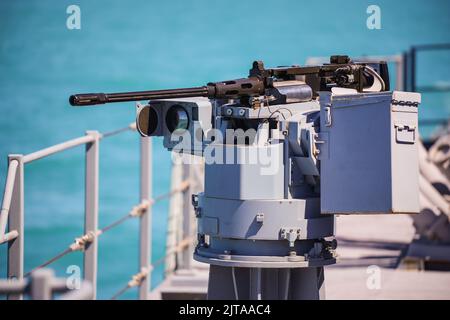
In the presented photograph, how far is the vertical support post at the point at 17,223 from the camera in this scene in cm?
389

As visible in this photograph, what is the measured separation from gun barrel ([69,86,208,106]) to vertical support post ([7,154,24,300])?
445 millimetres

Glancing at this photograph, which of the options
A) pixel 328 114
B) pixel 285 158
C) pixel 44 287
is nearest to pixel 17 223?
pixel 285 158

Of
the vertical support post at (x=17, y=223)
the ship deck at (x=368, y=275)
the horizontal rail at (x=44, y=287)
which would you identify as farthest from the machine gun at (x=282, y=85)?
the ship deck at (x=368, y=275)

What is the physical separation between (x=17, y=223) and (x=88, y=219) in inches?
36.3

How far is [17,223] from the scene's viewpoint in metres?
3.92

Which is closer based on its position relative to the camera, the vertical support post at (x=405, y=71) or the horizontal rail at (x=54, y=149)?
the horizontal rail at (x=54, y=149)

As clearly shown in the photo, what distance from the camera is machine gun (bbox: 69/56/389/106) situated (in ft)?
11.9

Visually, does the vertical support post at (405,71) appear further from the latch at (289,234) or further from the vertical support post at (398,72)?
the latch at (289,234)

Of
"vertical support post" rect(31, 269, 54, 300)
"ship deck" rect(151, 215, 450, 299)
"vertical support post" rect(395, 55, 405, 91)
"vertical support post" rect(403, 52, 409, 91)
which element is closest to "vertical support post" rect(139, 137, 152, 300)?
"ship deck" rect(151, 215, 450, 299)

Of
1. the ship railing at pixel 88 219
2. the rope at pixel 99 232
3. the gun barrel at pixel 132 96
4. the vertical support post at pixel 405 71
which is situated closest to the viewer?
the gun barrel at pixel 132 96
